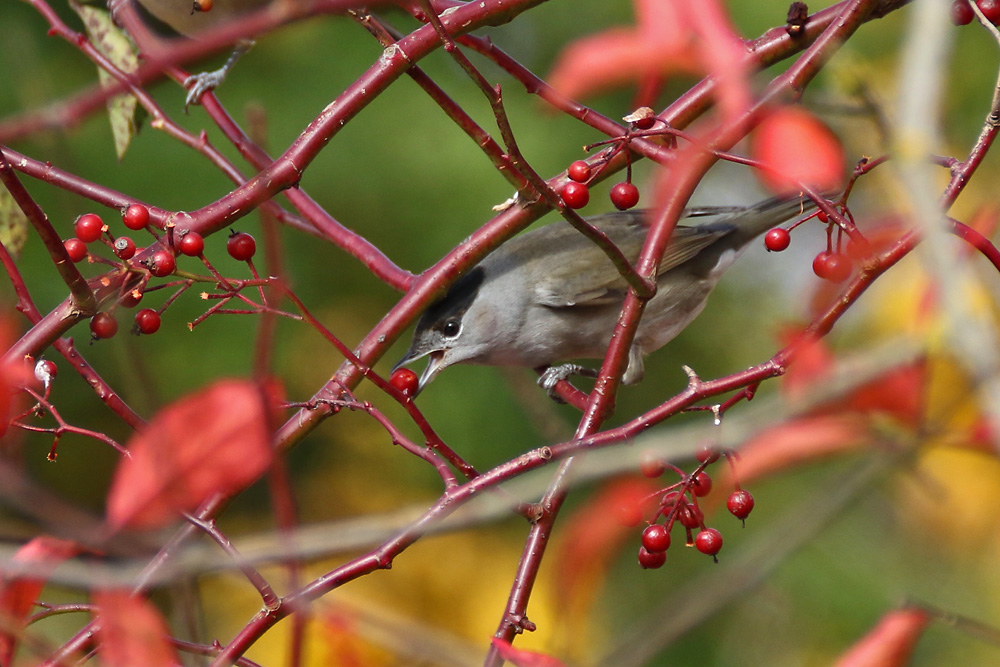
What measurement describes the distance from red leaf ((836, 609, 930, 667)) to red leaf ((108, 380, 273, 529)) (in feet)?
2.75

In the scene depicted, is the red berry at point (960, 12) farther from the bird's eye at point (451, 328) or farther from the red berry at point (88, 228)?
the bird's eye at point (451, 328)

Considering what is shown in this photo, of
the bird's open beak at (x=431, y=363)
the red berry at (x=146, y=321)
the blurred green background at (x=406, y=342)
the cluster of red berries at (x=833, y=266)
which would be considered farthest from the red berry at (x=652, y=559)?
the blurred green background at (x=406, y=342)

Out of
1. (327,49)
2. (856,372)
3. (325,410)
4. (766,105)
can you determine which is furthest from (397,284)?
(327,49)

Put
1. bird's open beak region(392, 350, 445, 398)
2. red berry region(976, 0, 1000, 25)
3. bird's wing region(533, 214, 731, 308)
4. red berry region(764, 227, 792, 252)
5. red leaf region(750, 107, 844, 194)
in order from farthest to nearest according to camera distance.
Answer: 1. bird's wing region(533, 214, 731, 308)
2. bird's open beak region(392, 350, 445, 398)
3. red berry region(764, 227, 792, 252)
4. red berry region(976, 0, 1000, 25)
5. red leaf region(750, 107, 844, 194)

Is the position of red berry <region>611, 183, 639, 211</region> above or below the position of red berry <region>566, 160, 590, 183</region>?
above

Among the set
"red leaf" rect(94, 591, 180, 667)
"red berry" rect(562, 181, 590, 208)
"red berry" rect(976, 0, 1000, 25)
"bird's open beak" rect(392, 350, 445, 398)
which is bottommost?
"red leaf" rect(94, 591, 180, 667)

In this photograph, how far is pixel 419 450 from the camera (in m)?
1.60

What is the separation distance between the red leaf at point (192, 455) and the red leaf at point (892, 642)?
839 mm

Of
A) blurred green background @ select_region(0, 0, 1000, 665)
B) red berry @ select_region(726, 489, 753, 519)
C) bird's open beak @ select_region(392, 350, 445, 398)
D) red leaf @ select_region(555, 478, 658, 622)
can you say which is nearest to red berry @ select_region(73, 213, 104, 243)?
red leaf @ select_region(555, 478, 658, 622)

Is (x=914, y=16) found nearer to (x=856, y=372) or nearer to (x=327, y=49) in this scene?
(x=856, y=372)

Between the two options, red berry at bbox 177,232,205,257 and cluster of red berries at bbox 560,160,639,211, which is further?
cluster of red berries at bbox 560,160,639,211

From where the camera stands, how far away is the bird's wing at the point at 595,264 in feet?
11.1

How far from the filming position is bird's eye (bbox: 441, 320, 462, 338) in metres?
3.27

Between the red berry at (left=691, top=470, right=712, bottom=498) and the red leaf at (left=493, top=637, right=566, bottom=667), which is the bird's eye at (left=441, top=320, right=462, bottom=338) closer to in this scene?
the red berry at (left=691, top=470, right=712, bottom=498)
